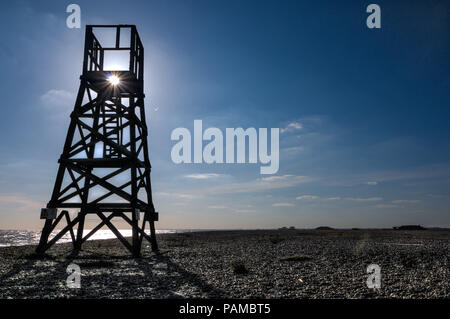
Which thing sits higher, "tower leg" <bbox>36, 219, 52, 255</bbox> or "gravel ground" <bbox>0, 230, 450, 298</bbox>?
"tower leg" <bbox>36, 219, 52, 255</bbox>

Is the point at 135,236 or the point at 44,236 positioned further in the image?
the point at 44,236

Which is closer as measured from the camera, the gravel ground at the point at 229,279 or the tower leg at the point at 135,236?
the gravel ground at the point at 229,279

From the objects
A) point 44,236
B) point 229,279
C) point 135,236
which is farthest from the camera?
point 44,236

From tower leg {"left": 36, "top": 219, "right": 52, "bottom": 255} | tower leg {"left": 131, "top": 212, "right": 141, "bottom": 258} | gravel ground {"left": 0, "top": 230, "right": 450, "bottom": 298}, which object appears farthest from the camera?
tower leg {"left": 36, "top": 219, "right": 52, "bottom": 255}

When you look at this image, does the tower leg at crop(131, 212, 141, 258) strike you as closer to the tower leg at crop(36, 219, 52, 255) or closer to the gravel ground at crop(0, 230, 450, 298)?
the gravel ground at crop(0, 230, 450, 298)

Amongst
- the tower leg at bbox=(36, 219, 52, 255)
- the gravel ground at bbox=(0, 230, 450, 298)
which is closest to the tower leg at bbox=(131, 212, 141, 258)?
the gravel ground at bbox=(0, 230, 450, 298)

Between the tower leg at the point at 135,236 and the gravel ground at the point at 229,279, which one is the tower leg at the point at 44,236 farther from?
the tower leg at the point at 135,236

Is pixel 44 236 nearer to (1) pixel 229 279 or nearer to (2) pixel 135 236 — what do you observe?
(2) pixel 135 236

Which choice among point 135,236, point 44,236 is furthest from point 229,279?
point 44,236

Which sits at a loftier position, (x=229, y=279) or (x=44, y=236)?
(x=44, y=236)

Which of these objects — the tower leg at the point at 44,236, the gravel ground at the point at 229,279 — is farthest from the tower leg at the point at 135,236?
the tower leg at the point at 44,236
